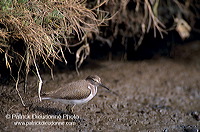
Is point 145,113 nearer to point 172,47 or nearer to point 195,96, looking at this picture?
point 195,96

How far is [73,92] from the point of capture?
5.83 meters

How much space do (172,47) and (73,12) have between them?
13.6ft

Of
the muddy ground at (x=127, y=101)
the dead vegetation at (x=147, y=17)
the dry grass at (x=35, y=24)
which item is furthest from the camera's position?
the dead vegetation at (x=147, y=17)

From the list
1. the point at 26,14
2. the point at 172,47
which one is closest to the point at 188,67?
the point at 172,47

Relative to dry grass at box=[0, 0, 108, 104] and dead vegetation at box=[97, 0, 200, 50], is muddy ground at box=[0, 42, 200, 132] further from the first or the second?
dead vegetation at box=[97, 0, 200, 50]

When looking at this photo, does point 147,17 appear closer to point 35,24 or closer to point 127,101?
point 127,101

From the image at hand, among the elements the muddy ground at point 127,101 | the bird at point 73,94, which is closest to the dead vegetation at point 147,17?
the muddy ground at point 127,101

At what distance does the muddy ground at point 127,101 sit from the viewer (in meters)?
5.75

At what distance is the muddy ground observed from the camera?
5746mm

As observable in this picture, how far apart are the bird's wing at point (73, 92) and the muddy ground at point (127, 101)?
15.0 inches

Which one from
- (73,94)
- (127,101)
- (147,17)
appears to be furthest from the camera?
(147,17)

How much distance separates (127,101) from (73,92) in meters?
1.66

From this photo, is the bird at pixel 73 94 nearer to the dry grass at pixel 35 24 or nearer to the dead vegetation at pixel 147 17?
the dry grass at pixel 35 24

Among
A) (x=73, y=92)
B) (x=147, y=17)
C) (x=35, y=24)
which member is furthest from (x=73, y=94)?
(x=147, y=17)
